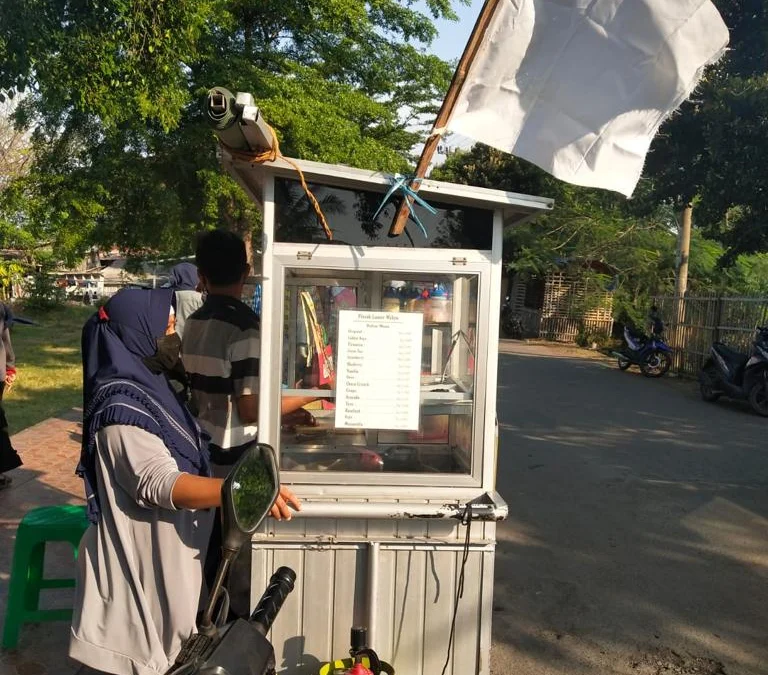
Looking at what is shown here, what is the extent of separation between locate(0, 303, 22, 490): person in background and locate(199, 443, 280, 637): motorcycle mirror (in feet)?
17.1

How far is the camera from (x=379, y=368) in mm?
2754

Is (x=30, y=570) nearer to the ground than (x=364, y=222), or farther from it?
nearer to the ground

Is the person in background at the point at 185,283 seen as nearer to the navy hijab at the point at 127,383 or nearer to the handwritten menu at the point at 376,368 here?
the handwritten menu at the point at 376,368

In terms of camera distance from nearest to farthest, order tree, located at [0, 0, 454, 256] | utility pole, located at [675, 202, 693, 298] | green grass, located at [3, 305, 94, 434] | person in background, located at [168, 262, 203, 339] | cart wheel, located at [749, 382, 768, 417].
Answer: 1. person in background, located at [168, 262, 203, 339]
2. green grass, located at [3, 305, 94, 434]
3. cart wheel, located at [749, 382, 768, 417]
4. tree, located at [0, 0, 454, 256]
5. utility pole, located at [675, 202, 693, 298]

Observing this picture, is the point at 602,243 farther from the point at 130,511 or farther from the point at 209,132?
the point at 130,511

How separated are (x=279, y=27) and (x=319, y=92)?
2170mm

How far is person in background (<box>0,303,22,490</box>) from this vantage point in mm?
6214

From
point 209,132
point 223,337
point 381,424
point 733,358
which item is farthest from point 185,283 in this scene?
point 733,358

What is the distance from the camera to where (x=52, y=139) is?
1334 centimetres

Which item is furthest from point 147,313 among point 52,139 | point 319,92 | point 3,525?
point 52,139

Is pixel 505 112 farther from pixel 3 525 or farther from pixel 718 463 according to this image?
pixel 718 463

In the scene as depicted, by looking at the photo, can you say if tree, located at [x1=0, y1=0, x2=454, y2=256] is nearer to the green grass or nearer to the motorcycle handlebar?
the green grass

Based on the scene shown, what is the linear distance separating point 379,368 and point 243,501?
1.17 m

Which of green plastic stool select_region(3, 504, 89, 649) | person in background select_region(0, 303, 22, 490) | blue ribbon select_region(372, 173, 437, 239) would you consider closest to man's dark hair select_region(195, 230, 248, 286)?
blue ribbon select_region(372, 173, 437, 239)
